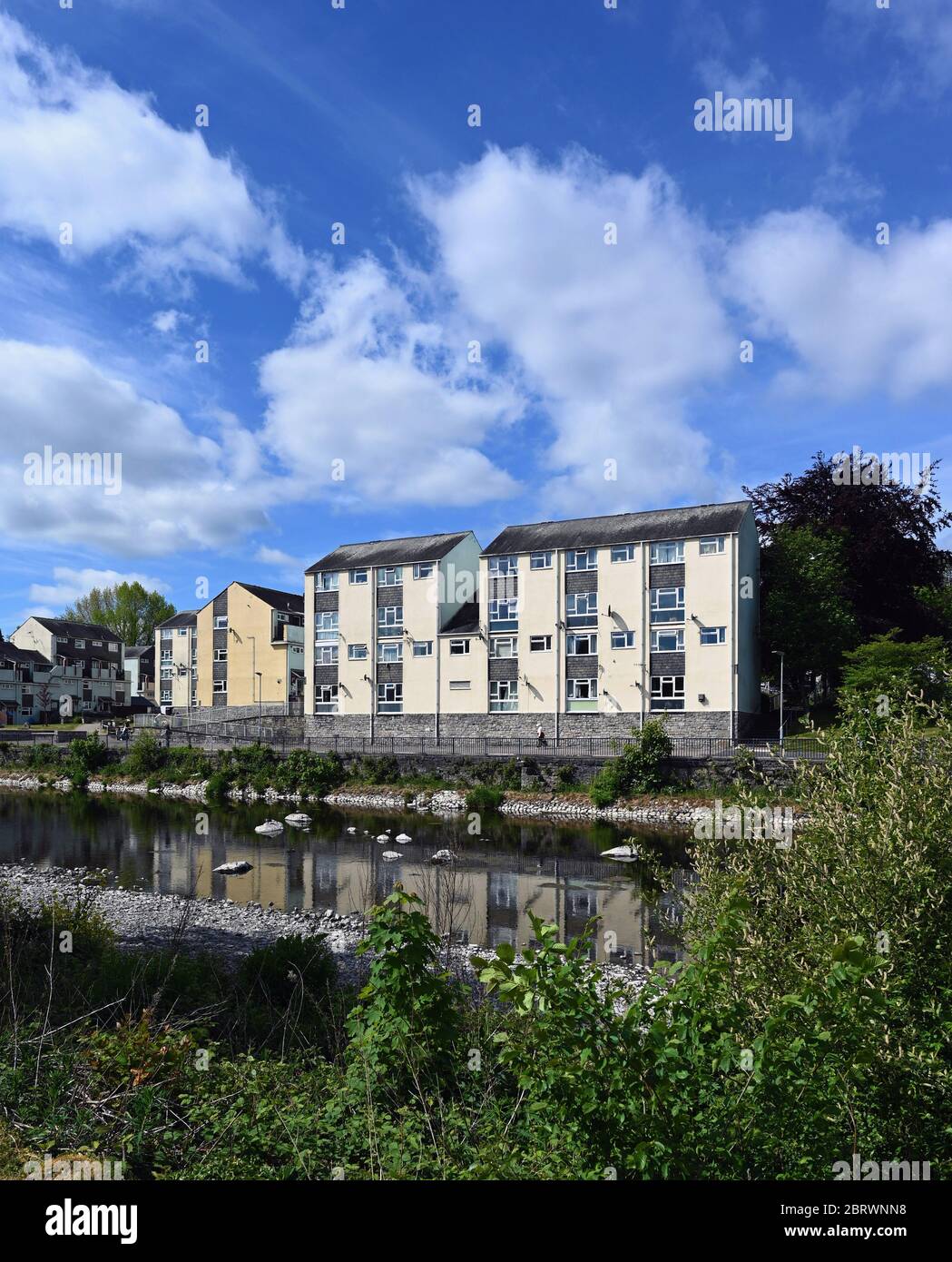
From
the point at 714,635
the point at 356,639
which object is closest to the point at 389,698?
the point at 356,639

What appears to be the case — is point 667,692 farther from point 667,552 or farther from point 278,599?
point 278,599

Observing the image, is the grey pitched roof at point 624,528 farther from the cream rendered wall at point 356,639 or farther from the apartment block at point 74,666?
the apartment block at point 74,666

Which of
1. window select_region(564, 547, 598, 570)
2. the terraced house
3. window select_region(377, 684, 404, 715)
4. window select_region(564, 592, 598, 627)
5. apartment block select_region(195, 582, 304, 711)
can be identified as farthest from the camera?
apartment block select_region(195, 582, 304, 711)

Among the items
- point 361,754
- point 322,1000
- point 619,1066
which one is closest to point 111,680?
point 361,754

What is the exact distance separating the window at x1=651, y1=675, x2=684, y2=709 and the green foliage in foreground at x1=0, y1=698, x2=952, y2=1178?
37.8 metres

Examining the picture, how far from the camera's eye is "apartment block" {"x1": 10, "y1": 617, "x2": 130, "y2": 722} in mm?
95812

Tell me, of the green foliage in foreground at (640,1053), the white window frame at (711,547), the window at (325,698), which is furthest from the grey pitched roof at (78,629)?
the green foliage in foreground at (640,1053)

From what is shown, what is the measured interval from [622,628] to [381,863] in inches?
963

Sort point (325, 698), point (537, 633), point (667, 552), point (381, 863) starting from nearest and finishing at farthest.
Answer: point (381, 863) → point (667, 552) → point (537, 633) → point (325, 698)

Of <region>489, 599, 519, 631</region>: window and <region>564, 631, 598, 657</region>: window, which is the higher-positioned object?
<region>489, 599, 519, 631</region>: window

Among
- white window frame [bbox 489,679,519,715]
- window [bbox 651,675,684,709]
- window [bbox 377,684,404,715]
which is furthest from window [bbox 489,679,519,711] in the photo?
window [bbox 651,675,684,709]

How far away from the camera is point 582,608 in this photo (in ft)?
164

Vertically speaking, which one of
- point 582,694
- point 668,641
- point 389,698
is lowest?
point 389,698

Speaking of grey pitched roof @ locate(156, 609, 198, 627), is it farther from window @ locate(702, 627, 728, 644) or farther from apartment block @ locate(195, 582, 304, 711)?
window @ locate(702, 627, 728, 644)
